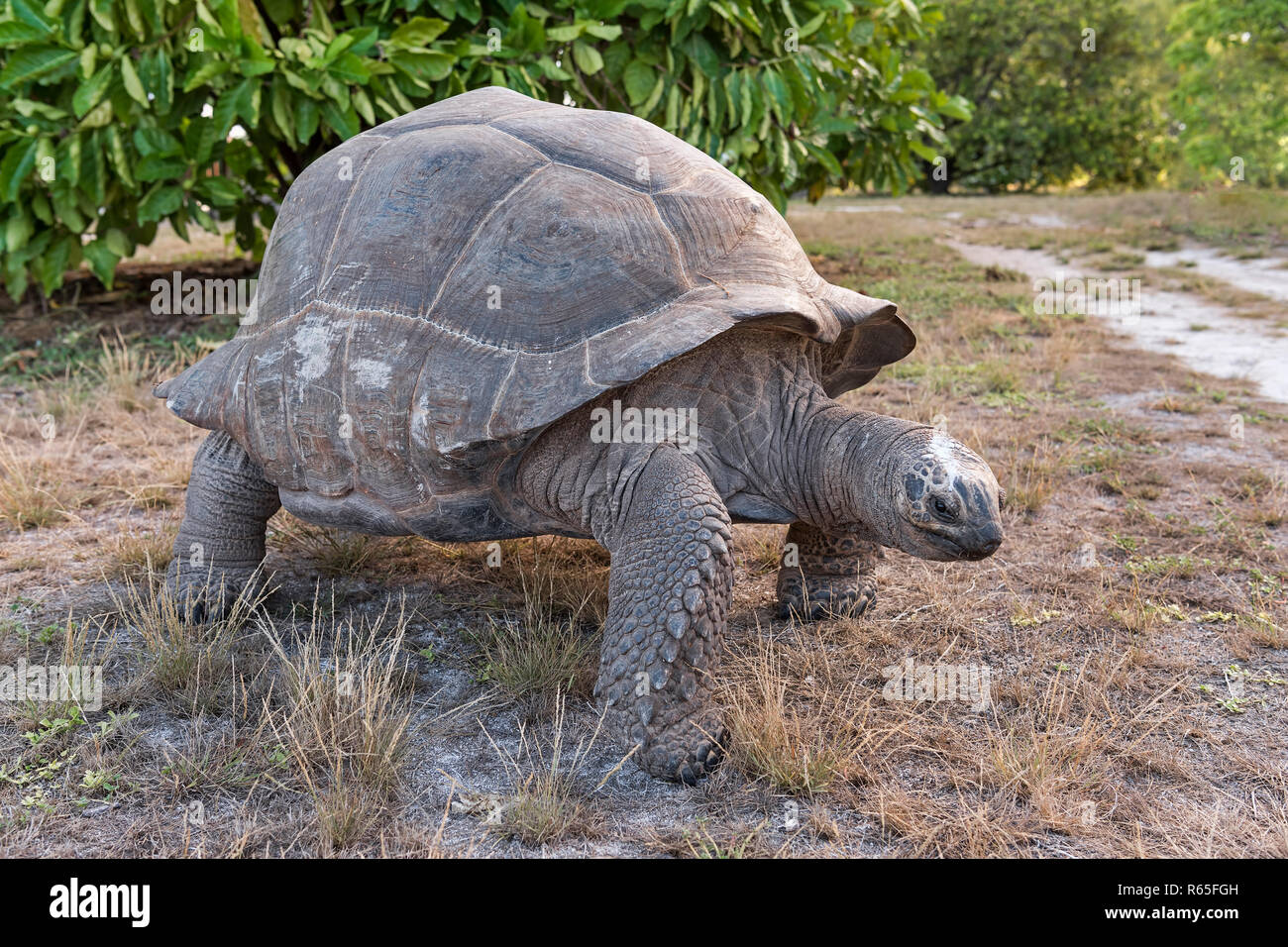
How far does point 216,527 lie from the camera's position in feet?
13.0

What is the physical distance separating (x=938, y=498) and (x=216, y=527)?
8.86ft

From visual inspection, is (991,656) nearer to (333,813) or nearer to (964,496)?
(964,496)

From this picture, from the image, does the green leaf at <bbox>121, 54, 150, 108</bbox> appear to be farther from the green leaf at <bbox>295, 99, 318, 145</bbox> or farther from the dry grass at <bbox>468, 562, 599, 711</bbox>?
the dry grass at <bbox>468, 562, 599, 711</bbox>

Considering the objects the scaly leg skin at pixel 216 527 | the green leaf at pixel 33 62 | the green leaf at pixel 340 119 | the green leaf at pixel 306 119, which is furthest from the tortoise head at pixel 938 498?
the green leaf at pixel 33 62

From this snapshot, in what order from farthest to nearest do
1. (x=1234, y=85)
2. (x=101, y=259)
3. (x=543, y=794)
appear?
(x=1234, y=85) → (x=101, y=259) → (x=543, y=794)

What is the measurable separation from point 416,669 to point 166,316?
5.93 metres

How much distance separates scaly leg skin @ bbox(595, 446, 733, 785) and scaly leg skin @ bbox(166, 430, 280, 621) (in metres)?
1.73

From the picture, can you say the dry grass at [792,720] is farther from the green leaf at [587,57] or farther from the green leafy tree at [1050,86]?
the green leafy tree at [1050,86]

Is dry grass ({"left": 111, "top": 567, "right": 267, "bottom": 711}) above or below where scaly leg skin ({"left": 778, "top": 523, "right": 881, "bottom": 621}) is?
below

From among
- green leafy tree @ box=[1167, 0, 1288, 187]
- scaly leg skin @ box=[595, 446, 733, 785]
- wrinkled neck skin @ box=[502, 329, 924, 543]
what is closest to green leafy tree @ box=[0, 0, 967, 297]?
wrinkled neck skin @ box=[502, 329, 924, 543]

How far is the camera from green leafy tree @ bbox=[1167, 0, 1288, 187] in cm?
1544

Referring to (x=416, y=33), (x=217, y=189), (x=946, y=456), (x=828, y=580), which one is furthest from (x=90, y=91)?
(x=946, y=456)

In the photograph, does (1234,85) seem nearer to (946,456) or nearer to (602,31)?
(602,31)

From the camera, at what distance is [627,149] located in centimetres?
354
